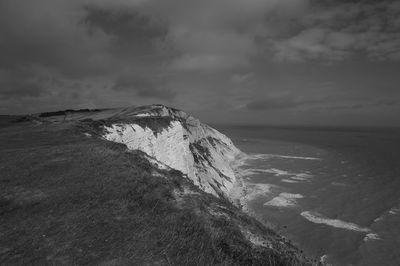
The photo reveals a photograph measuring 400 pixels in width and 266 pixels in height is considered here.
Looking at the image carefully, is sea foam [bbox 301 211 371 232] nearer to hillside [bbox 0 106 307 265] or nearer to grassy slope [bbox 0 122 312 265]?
hillside [bbox 0 106 307 265]

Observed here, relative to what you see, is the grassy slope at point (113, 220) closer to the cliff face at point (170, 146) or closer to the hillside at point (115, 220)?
the hillside at point (115, 220)

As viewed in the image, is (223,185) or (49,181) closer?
(49,181)

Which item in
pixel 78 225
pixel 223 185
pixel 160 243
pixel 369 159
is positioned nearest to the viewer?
pixel 160 243

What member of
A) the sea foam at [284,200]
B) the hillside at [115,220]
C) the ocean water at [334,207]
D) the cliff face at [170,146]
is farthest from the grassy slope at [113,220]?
the sea foam at [284,200]

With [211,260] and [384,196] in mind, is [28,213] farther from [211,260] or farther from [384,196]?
[384,196]

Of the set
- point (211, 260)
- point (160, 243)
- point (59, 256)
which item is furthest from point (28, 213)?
point (211, 260)

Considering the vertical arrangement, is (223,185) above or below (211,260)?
below

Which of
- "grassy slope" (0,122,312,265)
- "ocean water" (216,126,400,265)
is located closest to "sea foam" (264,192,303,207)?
"ocean water" (216,126,400,265)
